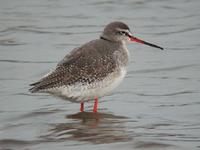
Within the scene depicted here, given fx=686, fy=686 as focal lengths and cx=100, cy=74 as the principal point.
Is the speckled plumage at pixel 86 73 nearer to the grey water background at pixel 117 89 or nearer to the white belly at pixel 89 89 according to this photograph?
the white belly at pixel 89 89

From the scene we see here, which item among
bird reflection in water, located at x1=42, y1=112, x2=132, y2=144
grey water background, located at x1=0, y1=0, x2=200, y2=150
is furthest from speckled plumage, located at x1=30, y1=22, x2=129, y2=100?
grey water background, located at x1=0, y1=0, x2=200, y2=150

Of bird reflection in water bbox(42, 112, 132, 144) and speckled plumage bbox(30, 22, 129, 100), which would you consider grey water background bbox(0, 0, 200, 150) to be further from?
speckled plumage bbox(30, 22, 129, 100)

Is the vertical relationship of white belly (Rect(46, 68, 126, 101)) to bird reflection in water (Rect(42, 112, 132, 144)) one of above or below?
above

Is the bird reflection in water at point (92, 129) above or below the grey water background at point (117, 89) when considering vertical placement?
below

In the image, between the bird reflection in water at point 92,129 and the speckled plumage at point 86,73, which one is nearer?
the bird reflection in water at point 92,129

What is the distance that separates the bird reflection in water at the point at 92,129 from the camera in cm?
920

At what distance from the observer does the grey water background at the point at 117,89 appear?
9289 millimetres

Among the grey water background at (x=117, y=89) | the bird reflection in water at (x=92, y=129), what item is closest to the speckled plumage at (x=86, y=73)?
the bird reflection in water at (x=92, y=129)

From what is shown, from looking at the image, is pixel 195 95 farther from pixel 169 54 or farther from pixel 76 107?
pixel 169 54

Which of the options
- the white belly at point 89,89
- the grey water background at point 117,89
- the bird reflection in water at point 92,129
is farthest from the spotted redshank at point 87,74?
the grey water background at point 117,89

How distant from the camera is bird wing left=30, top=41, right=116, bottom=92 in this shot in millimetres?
10180

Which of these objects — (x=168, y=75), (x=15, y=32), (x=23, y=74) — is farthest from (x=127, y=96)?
(x=15, y=32)

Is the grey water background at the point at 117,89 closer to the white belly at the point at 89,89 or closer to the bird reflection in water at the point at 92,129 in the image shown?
the bird reflection in water at the point at 92,129

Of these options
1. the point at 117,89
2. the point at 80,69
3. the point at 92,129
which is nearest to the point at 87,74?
the point at 80,69
